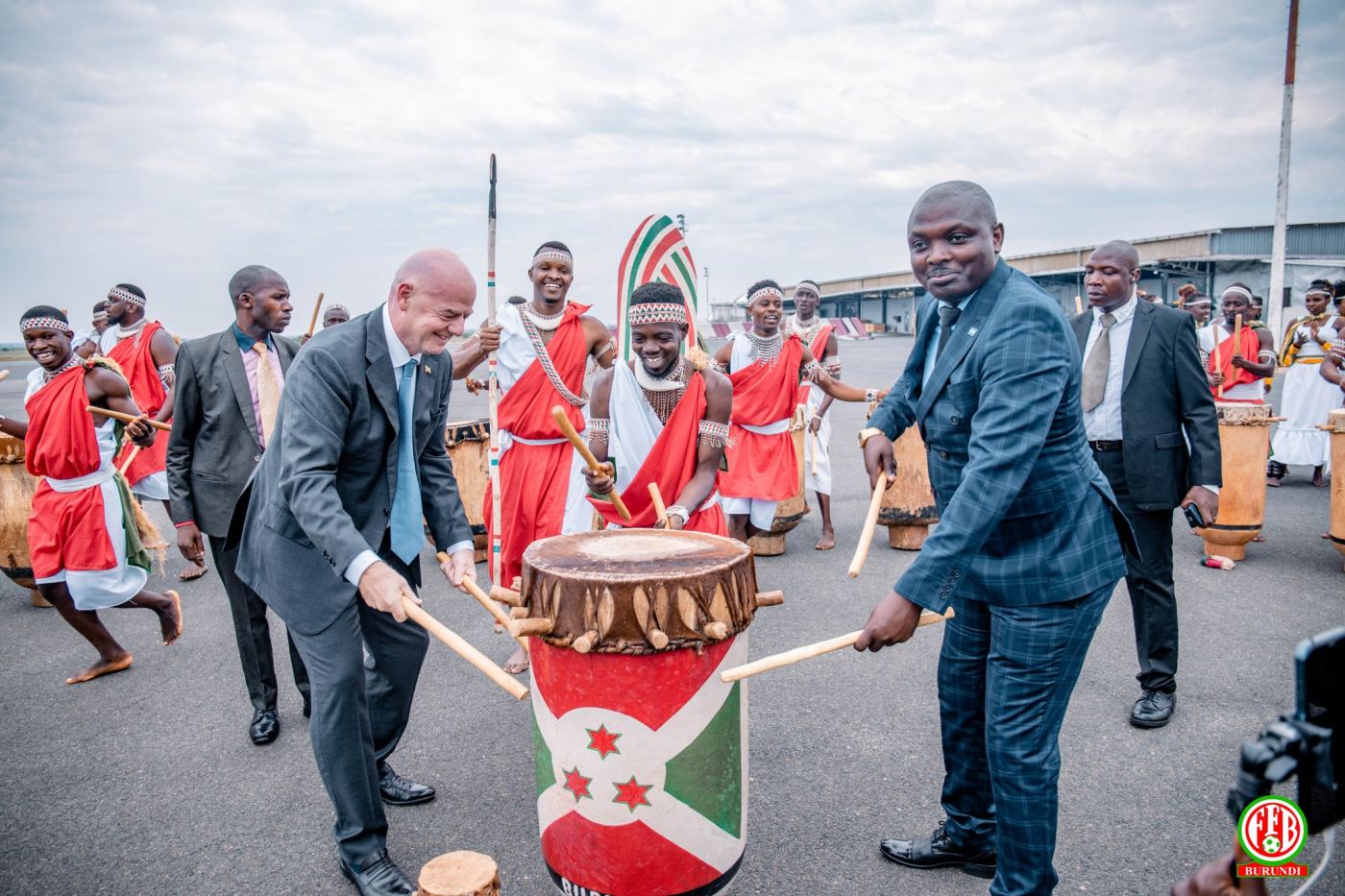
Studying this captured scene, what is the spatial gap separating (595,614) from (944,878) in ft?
5.20

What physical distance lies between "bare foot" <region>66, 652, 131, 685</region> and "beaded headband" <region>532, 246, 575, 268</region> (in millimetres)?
3135

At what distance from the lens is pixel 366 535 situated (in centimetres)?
287

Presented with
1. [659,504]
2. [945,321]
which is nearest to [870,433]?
[945,321]

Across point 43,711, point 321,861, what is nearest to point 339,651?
point 321,861

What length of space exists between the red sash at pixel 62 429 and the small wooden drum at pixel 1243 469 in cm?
721

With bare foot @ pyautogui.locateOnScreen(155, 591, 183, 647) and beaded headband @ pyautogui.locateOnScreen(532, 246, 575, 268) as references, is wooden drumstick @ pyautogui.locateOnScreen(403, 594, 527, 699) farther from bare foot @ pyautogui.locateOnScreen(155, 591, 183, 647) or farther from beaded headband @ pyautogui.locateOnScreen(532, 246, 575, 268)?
bare foot @ pyautogui.locateOnScreen(155, 591, 183, 647)

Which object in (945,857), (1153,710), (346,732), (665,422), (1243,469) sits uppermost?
(665,422)

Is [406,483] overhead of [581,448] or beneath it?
beneath

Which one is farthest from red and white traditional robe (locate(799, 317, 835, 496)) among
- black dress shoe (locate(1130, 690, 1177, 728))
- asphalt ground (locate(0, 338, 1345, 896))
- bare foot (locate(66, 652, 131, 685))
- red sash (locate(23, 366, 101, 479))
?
red sash (locate(23, 366, 101, 479))

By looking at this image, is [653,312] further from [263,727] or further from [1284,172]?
[1284,172]

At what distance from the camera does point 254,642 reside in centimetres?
394

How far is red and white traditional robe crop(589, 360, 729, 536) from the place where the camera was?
3982mm

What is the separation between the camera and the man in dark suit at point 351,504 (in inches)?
101

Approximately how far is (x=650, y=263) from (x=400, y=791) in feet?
8.52
